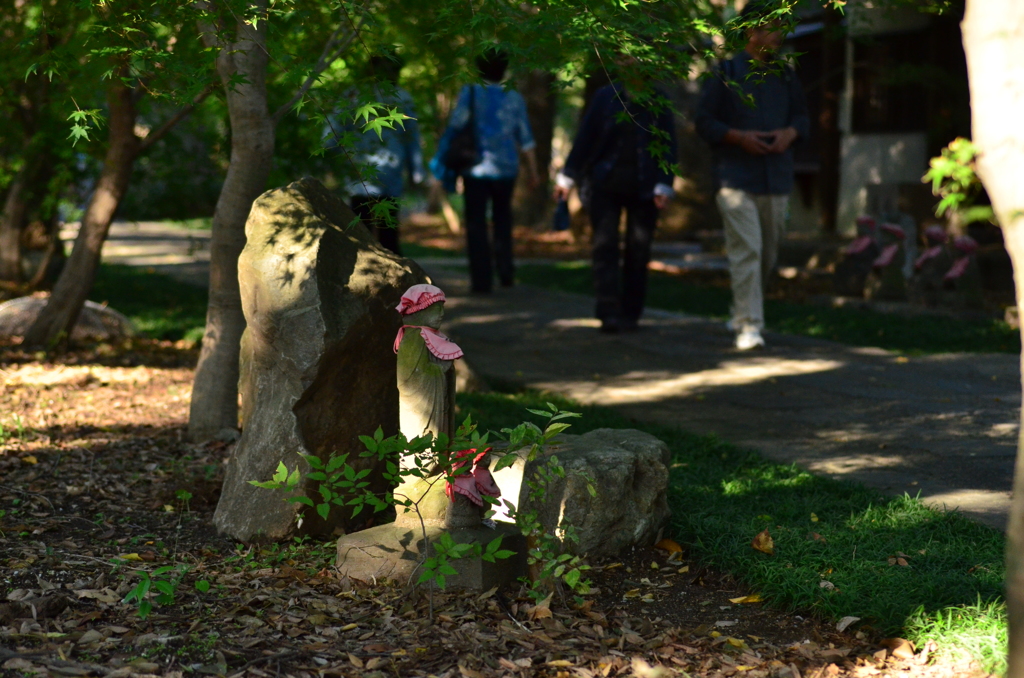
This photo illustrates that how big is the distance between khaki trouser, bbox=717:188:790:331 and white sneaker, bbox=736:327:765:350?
0.15 feet

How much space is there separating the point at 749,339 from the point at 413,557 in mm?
4663

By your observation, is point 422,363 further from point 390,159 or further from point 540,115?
point 540,115

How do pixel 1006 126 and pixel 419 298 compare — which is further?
pixel 419 298

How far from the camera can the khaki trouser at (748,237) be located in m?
7.53

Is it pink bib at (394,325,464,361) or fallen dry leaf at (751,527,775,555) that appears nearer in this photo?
pink bib at (394,325,464,361)

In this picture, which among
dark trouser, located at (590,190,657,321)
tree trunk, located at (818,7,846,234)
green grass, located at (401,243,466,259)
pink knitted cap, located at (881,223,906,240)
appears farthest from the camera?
green grass, located at (401,243,466,259)

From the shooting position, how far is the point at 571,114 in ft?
142

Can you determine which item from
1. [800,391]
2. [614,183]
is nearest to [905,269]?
[614,183]

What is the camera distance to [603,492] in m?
3.79

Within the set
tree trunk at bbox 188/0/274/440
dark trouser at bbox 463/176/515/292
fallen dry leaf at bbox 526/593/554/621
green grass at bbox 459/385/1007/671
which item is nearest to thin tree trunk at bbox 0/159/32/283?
dark trouser at bbox 463/176/515/292

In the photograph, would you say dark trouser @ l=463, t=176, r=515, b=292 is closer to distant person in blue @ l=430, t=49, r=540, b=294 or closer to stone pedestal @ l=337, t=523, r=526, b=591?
distant person in blue @ l=430, t=49, r=540, b=294

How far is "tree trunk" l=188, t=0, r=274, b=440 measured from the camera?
4996mm

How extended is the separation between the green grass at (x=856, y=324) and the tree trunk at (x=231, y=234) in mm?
4960

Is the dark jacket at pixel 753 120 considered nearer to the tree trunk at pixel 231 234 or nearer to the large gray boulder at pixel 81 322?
the tree trunk at pixel 231 234
